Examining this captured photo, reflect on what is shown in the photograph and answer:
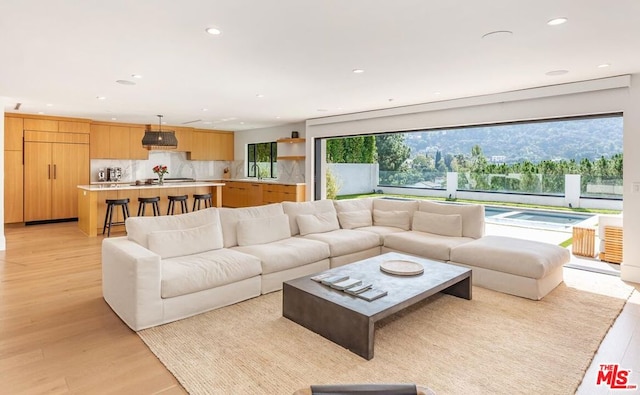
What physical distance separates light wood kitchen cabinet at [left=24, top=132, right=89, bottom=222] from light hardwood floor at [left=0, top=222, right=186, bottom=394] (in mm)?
3768

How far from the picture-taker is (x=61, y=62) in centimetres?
385

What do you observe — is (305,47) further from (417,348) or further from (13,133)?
(13,133)

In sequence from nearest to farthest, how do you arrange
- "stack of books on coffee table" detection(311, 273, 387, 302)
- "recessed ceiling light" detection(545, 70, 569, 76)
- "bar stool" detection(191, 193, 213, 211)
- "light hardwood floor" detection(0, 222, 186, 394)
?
"light hardwood floor" detection(0, 222, 186, 394), "stack of books on coffee table" detection(311, 273, 387, 302), "recessed ceiling light" detection(545, 70, 569, 76), "bar stool" detection(191, 193, 213, 211)

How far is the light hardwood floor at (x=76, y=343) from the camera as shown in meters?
2.24

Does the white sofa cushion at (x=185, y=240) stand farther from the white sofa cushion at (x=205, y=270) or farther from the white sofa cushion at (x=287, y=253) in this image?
the white sofa cushion at (x=287, y=253)

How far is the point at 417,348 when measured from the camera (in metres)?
2.68

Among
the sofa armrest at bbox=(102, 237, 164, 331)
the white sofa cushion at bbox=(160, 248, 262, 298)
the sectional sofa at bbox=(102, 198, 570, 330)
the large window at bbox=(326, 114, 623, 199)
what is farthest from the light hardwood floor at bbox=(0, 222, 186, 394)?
the large window at bbox=(326, 114, 623, 199)

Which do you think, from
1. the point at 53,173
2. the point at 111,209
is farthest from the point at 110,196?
the point at 53,173

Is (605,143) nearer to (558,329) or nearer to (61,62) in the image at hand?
(558,329)

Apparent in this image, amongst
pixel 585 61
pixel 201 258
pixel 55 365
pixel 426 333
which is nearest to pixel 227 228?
pixel 201 258

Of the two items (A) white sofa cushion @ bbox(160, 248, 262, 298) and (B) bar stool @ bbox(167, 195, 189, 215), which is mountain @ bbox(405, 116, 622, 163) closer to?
(A) white sofa cushion @ bbox(160, 248, 262, 298)

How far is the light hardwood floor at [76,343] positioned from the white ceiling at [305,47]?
241 cm

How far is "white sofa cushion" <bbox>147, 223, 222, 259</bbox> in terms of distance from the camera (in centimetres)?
353

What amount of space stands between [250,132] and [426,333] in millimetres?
9095
